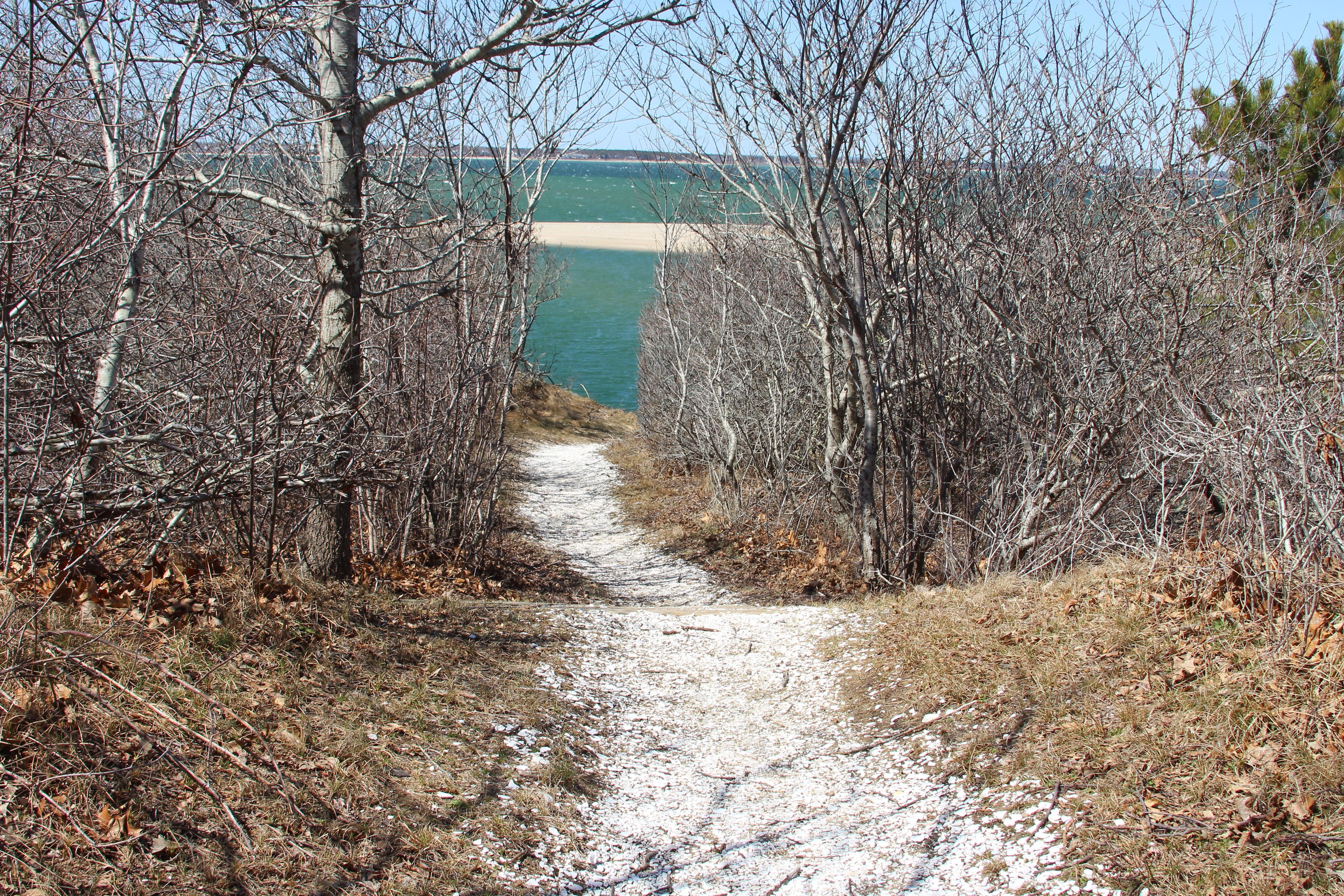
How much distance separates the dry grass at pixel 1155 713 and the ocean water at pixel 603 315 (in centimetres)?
714

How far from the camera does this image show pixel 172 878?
268 cm

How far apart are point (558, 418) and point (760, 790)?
23633 mm

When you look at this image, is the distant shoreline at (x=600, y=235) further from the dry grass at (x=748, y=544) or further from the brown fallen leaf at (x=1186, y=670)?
the brown fallen leaf at (x=1186, y=670)

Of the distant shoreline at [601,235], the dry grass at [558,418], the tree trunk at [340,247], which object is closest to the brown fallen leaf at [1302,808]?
the tree trunk at [340,247]

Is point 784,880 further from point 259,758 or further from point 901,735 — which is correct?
point 259,758

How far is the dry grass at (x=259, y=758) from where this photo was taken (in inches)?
109

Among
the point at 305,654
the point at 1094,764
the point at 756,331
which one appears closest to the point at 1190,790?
the point at 1094,764

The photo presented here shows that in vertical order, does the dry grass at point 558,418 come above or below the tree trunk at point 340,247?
below

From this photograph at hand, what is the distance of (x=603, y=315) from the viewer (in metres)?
58.7

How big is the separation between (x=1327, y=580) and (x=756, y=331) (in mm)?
10406

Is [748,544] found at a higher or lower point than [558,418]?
higher

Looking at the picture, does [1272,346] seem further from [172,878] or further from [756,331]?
[756,331]

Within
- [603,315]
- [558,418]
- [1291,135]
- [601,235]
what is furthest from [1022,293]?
[601,235]

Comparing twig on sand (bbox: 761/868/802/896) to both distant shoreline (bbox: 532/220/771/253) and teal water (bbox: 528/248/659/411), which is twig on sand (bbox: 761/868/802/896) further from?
distant shoreline (bbox: 532/220/771/253)
